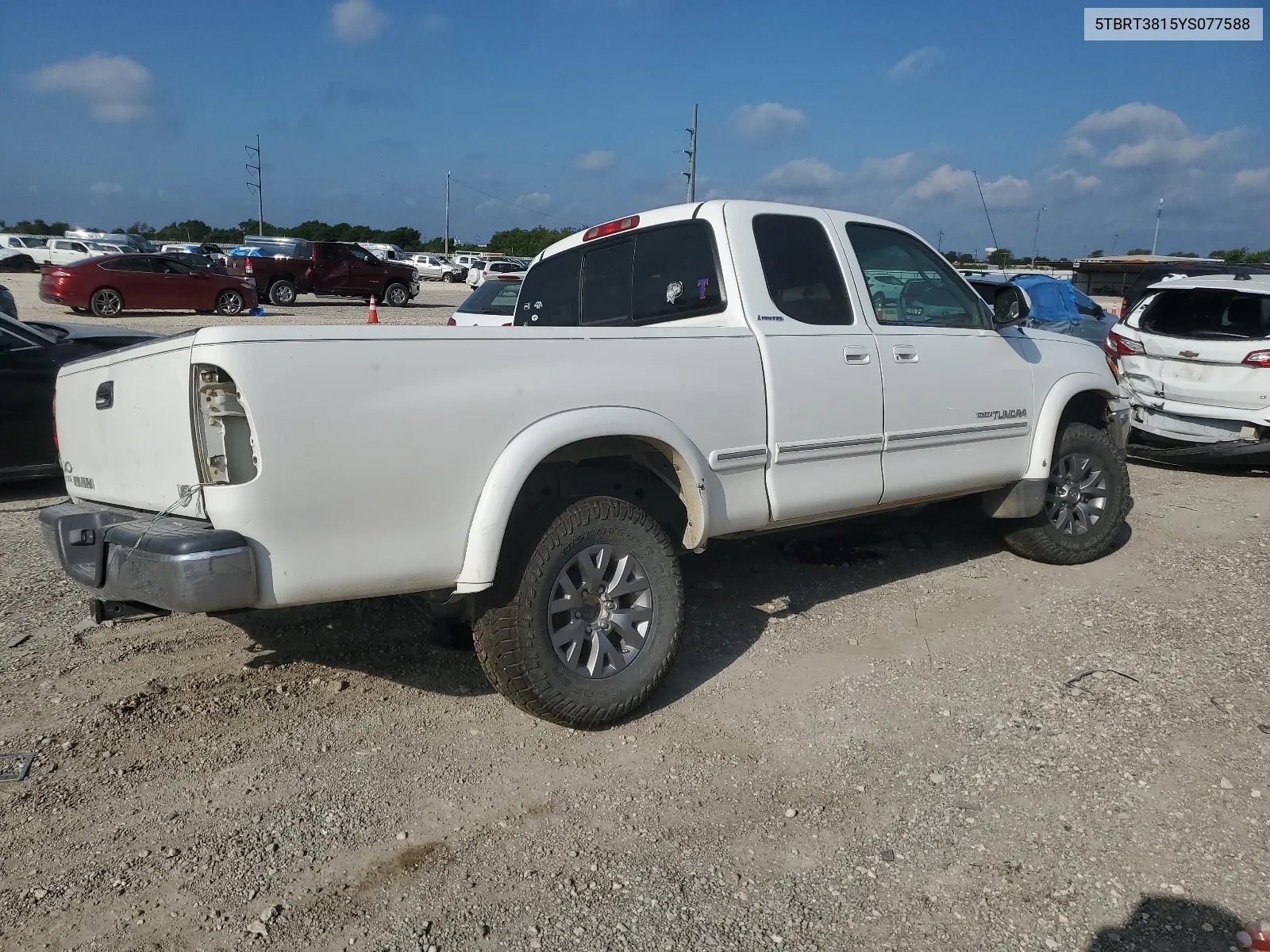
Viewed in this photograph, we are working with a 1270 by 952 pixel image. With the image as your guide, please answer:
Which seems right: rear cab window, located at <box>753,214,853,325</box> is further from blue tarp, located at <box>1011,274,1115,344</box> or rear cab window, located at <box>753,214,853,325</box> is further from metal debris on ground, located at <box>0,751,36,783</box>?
blue tarp, located at <box>1011,274,1115,344</box>

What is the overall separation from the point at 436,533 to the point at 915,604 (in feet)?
9.46

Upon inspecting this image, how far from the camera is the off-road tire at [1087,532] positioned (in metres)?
5.49

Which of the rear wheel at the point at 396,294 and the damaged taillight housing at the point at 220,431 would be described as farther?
the rear wheel at the point at 396,294

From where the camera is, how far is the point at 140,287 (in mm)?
20812

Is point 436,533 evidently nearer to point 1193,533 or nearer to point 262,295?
point 1193,533

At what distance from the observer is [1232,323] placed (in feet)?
27.8

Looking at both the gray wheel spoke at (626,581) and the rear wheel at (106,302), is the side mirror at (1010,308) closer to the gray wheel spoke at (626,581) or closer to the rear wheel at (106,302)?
the gray wheel spoke at (626,581)

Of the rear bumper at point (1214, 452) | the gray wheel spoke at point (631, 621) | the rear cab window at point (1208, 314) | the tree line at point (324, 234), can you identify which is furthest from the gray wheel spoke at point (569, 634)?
the tree line at point (324, 234)

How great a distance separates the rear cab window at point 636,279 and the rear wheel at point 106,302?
18.7 m

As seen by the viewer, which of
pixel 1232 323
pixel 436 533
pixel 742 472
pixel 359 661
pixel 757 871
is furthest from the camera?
pixel 1232 323

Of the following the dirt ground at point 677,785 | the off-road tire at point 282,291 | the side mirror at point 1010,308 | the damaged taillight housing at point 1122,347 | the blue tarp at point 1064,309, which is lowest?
the dirt ground at point 677,785

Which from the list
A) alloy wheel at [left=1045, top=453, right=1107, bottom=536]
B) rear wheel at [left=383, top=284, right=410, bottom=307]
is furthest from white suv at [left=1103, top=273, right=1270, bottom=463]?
rear wheel at [left=383, top=284, right=410, bottom=307]

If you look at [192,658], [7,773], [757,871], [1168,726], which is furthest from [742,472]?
[7,773]

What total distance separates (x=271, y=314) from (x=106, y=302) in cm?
355
